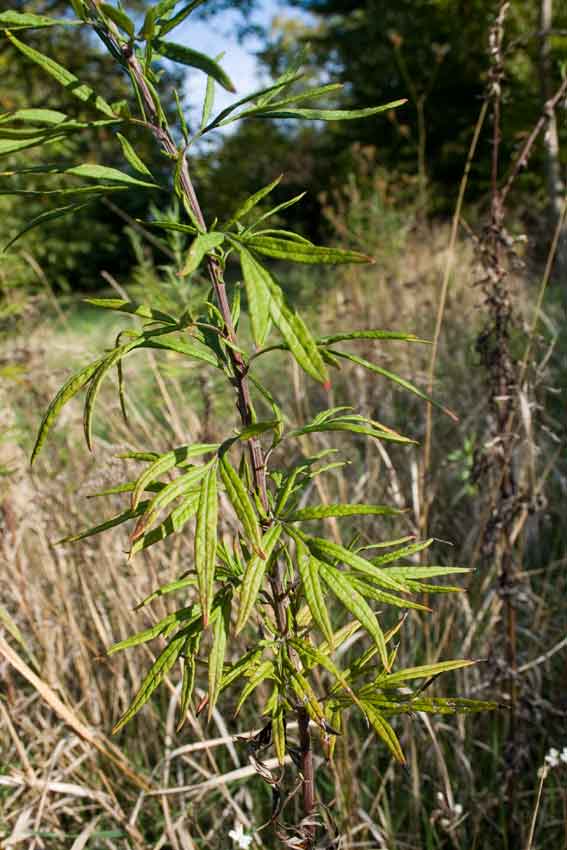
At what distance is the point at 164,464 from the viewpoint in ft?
2.15

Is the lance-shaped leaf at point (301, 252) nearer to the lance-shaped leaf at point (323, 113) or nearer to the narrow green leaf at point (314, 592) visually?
the lance-shaped leaf at point (323, 113)

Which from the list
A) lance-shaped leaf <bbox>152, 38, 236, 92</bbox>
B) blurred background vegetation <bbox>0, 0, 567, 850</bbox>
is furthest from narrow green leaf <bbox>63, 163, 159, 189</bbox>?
blurred background vegetation <bbox>0, 0, 567, 850</bbox>

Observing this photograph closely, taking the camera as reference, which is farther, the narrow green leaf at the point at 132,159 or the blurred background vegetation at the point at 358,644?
the blurred background vegetation at the point at 358,644

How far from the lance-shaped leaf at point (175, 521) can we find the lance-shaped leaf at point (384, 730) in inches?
12.0

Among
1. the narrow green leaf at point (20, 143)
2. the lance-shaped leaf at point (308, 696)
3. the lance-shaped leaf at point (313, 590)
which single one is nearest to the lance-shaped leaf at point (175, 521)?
the lance-shaped leaf at point (313, 590)

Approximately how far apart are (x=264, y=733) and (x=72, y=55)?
32.2ft

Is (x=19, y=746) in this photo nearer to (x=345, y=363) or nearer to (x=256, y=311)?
(x=256, y=311)

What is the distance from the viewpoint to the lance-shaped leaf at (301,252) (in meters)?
0.52

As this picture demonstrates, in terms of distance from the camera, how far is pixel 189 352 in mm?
698

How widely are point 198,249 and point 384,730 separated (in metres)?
0.54

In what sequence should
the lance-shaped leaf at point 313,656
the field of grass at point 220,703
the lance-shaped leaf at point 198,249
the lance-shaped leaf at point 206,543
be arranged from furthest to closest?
the field of grass at point 220,703 → the lance-shaped leaf at point 313,656 → the lance-shaped leaf at point 206,543 → the lance-shaped leaf at point 198,249

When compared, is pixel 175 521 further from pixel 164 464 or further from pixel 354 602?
pixel 354 602

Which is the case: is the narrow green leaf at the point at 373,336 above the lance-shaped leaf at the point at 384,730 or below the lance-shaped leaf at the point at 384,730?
above

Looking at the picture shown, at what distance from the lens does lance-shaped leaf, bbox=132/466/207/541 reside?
2.07 ft
